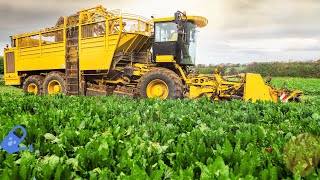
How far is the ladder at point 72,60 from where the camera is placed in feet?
40.8

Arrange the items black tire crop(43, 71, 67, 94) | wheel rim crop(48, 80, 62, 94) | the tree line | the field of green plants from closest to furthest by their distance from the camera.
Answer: the field of green plants, black tire crop(43, 71, 67, 94), wheel rim crop(48, 80, 62, 94), the tree line

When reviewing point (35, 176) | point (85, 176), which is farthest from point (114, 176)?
point (35, 176)

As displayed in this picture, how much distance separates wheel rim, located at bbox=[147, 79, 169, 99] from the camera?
10.3 meters

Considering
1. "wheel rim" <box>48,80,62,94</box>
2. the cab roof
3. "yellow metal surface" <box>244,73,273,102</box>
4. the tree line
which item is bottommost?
"wheel rim" <box>48,80,62,94</box>

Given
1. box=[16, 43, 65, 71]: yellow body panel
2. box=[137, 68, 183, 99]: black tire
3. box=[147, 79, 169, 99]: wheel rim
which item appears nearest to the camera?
box=[137, 68, 183, 99]: black tire

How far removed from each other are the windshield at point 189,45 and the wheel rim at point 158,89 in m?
1.11

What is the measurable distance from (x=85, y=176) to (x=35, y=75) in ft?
42.5

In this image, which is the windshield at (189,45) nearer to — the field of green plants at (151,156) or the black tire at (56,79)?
the black tire at (56,79)

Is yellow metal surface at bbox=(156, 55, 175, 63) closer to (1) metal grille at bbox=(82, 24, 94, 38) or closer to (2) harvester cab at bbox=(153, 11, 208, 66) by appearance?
(2) harvester cab at bbox=(153, 11, 208, 66)

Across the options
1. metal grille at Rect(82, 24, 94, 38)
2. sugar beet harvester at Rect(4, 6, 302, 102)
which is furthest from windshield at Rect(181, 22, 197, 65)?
metal grille at Rect(82, 24, 94, 38)

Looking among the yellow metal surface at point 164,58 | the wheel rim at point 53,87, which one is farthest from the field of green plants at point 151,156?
the wheel rim at point 53,87

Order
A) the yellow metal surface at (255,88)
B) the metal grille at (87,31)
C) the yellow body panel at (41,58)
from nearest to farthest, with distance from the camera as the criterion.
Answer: the yellow metal surface at (255,88) → the metal grille at (87,31) → the yellow body panel at (41,58)

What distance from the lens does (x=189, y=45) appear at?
35.8ft

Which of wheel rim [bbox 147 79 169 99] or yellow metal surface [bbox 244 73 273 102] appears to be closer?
yellow metal surface [bbox 244 73 273 102]
